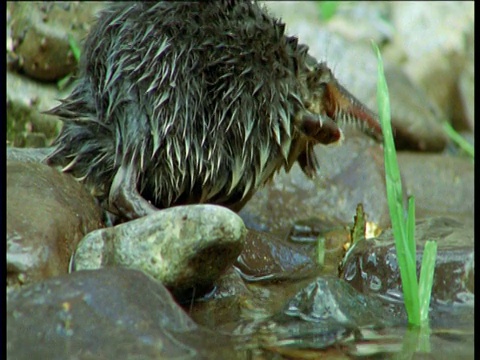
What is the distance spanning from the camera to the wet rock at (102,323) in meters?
1.91

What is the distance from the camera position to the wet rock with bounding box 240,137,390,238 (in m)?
3.95

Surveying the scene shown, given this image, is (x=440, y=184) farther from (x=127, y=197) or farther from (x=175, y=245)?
(x=175, y=245)

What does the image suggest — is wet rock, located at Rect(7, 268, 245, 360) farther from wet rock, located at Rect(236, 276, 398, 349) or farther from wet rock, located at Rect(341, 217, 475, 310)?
wet rock, located at Rect(341, 217, 475, 310)

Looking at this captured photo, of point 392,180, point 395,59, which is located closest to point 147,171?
point 392,180

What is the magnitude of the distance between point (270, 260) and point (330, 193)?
119 centimetres

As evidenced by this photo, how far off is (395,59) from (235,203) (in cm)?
402

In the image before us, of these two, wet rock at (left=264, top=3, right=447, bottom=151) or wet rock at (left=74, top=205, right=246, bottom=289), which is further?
wet rock at (left=264, top=3, right=447, bottom=151)

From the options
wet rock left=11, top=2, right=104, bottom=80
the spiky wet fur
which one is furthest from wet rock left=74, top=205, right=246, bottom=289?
wet rock left=11, top=2, right=104, bottom=80

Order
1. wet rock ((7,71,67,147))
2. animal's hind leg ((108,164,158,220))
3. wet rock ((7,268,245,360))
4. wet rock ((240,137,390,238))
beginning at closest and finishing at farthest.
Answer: wet rock ((7,268,245,360)) → animal's hind leg ((108,164,158,220)) → wet rock ((240,137,390,238)) → wet rock ((7,71,67,147))

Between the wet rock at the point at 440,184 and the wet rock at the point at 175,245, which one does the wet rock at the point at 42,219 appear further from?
the wet rock at the point at 440,184

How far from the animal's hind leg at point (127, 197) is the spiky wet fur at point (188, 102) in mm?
45

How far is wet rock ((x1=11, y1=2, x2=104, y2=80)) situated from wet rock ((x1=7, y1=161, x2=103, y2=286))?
7.74 feet

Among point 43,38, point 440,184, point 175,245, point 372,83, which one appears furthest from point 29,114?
point 175,245

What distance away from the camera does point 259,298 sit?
268cm
